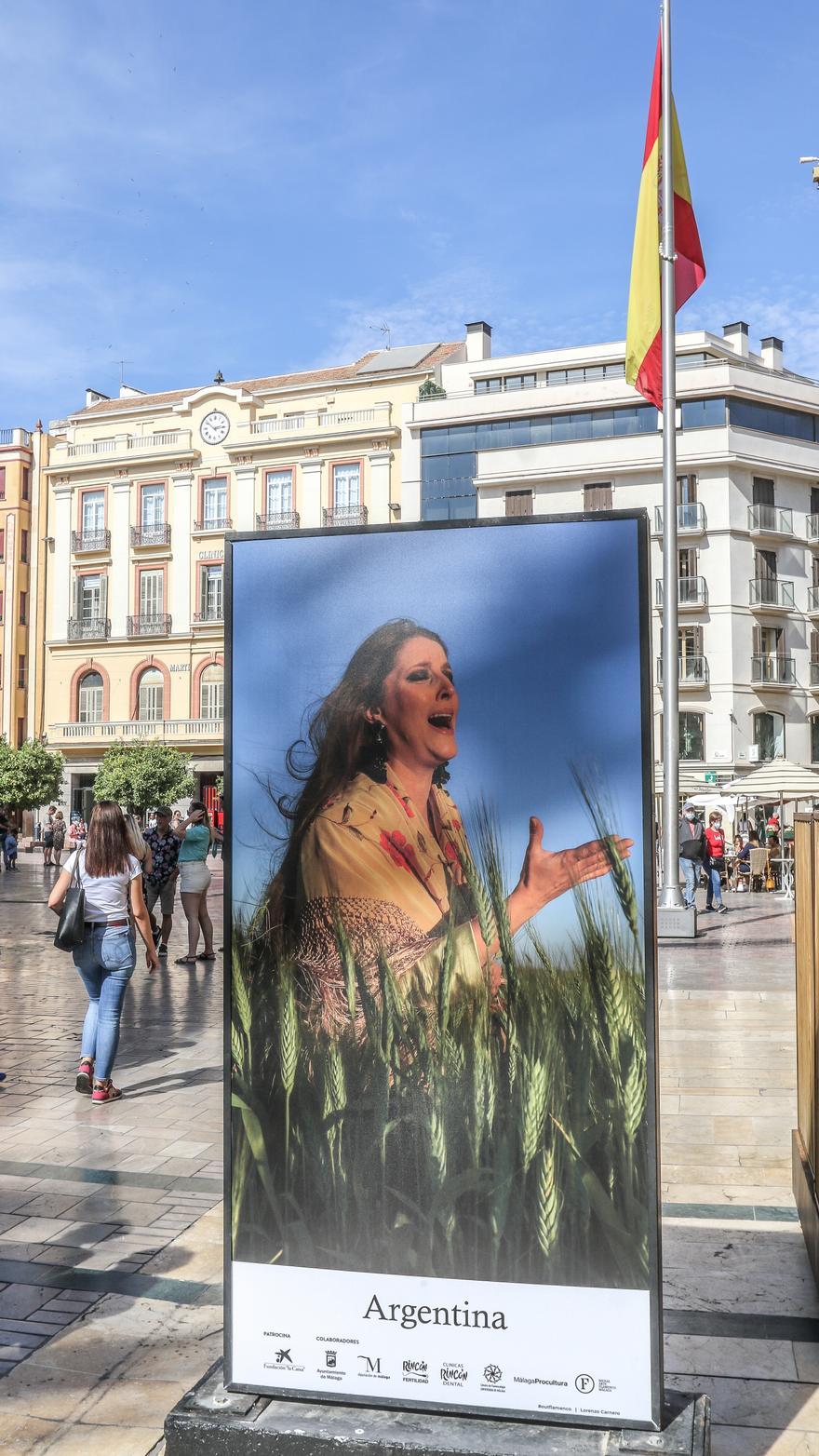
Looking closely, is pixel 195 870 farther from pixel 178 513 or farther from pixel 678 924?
pixel 178 513

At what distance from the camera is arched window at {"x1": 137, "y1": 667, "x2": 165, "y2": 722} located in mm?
52125

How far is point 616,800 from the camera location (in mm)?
2633

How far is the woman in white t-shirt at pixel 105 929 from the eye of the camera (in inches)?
273

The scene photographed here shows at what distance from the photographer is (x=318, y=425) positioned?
50531 millimetres

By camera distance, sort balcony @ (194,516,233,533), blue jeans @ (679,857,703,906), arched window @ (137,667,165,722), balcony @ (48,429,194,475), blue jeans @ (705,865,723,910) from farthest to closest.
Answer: balcony @ (48,429,194,475), arched window @ (137,667,165,722), balcony @ (194,516,233,533), blue jeans @ (679,857,703,906), blue jeans @ (705,865,723,910)

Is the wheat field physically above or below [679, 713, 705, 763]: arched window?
below

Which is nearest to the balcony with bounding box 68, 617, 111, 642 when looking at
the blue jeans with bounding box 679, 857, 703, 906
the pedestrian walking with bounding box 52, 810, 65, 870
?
the pedestrian walking with bounding box 52, 810, 65, 870

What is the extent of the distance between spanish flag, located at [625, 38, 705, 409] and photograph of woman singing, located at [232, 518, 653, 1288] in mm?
13573

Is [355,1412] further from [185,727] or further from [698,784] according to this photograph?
[185,727]

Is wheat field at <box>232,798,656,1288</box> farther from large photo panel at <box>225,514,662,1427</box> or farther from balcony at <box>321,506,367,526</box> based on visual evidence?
balcony at <box>321,506,367,526</box>

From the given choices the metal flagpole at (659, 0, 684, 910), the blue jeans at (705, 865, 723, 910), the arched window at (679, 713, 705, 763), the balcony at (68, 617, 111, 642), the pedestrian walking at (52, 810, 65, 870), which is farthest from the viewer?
the balcony at (68, 617, 111, 642)

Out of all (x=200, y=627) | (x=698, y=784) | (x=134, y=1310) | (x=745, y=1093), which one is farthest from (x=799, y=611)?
(x=134, y=1310)

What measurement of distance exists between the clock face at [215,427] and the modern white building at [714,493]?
414 inches

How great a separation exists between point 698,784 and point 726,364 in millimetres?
13493
